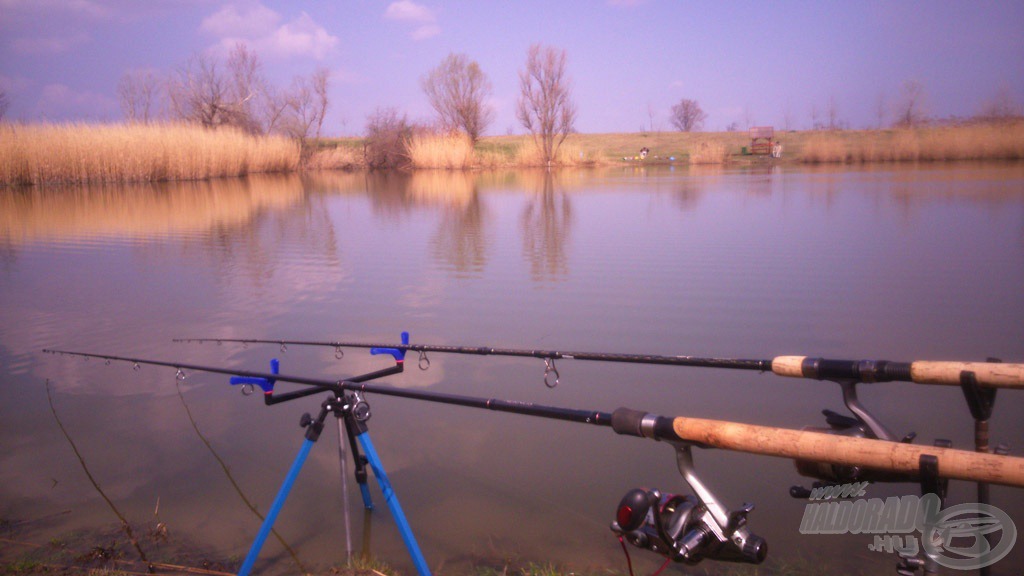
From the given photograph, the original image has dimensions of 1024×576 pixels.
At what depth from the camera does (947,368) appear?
1.79m

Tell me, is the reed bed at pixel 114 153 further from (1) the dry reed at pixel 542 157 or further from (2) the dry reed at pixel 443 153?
(1) the dry reed at pixel 542 157

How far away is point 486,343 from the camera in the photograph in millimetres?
5250

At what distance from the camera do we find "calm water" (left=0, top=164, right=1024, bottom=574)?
3.07m

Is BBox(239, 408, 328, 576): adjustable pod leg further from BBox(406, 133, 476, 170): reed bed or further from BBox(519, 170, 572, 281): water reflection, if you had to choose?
BBox(406, 133, 476, 170): reed bed

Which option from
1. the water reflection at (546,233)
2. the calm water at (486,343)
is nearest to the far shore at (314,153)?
the calm water at (486,343)

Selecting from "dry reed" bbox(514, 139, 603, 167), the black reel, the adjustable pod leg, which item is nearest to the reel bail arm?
the black reel

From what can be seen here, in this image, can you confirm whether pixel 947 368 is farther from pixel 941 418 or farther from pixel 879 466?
pixel 941 418

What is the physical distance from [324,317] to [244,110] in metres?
39.2

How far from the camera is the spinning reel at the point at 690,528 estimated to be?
1549 millimetres

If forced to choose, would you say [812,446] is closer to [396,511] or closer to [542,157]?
[396,511]

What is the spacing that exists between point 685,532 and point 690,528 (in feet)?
0.05

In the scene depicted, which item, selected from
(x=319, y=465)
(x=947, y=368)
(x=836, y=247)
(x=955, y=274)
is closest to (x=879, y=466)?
(x=947, y=368)

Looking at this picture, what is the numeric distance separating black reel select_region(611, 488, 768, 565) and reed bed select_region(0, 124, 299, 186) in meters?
23.7

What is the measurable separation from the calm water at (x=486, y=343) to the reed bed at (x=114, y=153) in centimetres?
1093
